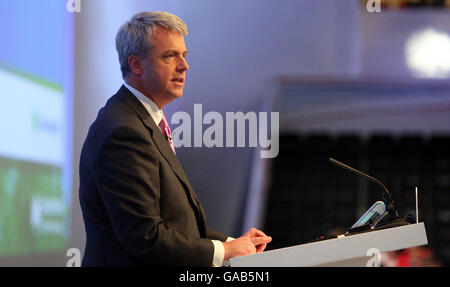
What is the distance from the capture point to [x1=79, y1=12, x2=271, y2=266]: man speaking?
1.46m

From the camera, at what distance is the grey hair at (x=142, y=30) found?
1.64m

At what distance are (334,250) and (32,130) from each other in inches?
77.1

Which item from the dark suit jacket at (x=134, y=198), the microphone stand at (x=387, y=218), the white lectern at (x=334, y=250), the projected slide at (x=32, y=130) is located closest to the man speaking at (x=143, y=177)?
the dark suit jacket at (x=134, y=198)

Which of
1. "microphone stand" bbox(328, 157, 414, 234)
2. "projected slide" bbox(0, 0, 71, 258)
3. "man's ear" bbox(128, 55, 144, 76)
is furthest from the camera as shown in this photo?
"projected slide" bbox(0, 0, 71, 258)

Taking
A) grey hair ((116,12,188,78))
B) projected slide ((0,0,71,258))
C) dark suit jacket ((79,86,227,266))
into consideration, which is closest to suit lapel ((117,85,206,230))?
dark suit jacket ((79,86,227,266))

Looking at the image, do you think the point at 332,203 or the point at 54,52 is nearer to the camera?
the point at 54,52

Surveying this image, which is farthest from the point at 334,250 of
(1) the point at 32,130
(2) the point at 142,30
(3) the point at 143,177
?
(1) the point at 32,130

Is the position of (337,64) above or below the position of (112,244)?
above

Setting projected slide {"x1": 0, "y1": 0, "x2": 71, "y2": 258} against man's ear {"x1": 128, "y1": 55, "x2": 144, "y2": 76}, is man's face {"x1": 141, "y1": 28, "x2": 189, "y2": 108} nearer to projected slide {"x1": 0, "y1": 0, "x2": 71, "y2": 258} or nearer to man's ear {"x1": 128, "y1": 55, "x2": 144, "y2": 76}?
man's ear {"x1": 128, "y1": 55, "x2": 144, "y2": 76}

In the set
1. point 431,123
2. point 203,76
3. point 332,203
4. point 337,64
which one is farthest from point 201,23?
point 431,123

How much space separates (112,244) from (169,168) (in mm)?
234

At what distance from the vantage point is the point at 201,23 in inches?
245
